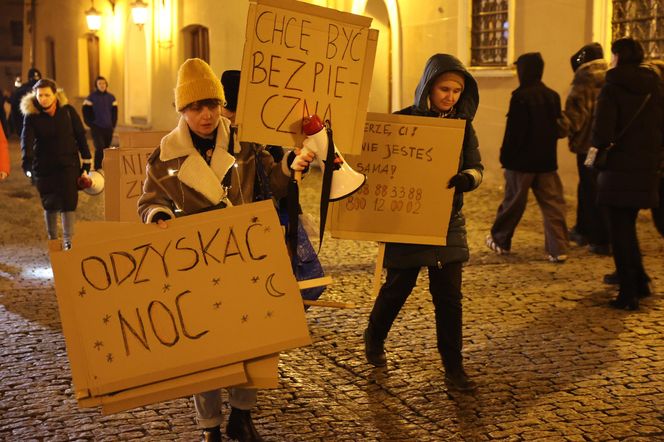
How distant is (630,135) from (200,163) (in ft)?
12.9

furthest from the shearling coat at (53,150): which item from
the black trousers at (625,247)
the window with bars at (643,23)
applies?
the window with bars at (643,23)

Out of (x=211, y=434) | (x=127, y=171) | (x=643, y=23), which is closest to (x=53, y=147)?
(x=127, y=171)

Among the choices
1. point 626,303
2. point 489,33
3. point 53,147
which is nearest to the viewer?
point 626,303

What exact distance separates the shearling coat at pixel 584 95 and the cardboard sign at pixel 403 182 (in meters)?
4.19

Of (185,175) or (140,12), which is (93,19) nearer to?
(140,12)

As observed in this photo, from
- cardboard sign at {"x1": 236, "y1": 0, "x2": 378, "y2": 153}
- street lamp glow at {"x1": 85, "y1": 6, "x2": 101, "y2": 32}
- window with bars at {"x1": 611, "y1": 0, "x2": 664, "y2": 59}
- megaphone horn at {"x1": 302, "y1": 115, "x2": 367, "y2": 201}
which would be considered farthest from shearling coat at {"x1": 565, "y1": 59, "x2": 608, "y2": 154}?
street lamp glow at {"x1": 85, "y1": 6, "x2": 101, "y2": 32}

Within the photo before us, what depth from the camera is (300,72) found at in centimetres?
457

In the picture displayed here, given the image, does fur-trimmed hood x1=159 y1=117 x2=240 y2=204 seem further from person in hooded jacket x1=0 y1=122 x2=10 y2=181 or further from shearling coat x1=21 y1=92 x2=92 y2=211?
shearling coat x1=21 y1=92 x2=92 y2=211

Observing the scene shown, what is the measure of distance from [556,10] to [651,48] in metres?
1.47

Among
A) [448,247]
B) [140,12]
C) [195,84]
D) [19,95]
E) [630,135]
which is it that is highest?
[140,12]

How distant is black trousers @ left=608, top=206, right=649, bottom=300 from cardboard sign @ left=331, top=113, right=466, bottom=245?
2238mm

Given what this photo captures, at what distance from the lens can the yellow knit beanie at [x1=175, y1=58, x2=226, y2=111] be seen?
169 inches

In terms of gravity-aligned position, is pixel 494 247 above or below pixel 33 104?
below

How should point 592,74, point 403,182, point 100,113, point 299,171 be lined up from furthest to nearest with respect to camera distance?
point 100,113, point 592,74, point 403,182, point 299,171
